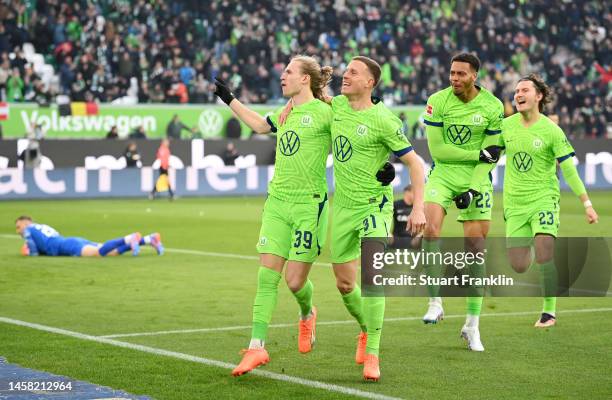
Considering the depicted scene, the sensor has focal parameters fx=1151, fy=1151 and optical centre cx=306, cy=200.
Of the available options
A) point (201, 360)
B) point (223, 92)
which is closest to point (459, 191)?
point (223, 92)

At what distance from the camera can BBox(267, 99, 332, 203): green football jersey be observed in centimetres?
816

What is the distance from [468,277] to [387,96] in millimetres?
29711

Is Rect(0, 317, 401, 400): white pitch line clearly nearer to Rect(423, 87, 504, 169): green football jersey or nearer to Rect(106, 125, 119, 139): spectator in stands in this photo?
Rect(423, 87, 504, 169): green football jersey

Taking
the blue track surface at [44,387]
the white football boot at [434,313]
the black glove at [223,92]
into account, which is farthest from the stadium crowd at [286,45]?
the blue track surface at [44,387]

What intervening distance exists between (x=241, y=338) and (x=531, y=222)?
9.47ft

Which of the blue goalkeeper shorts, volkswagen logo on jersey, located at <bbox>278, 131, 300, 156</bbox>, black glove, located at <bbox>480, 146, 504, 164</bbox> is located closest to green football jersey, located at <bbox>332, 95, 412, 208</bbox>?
volkswagen logo on jersey, located at <bbox>278, 131, 300, 156</bbox>

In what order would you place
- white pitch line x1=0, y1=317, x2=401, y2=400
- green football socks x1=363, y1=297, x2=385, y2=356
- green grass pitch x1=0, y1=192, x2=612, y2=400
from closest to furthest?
white pitch line x1=0, y1=317, x2=401, y2=400
green grass pitch x1=0, y1=192, x2=612, y2=400
green football socks x1=363, y1=297, x2=385, y2=356

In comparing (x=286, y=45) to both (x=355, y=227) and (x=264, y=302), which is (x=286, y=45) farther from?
(x=264, y=302)

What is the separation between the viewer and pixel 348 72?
8.14 meters

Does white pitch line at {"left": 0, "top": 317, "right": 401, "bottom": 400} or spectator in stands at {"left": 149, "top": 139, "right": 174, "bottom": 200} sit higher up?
white pitch line at {"left": 0, "top": 317, "right": 401, "bottom": 400}

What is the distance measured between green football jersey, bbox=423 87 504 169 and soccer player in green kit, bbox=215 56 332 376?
1.93 meters

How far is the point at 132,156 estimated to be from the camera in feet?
103

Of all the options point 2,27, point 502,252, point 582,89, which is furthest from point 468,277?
point 582,89

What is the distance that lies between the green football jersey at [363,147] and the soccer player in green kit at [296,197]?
0.13 metres
